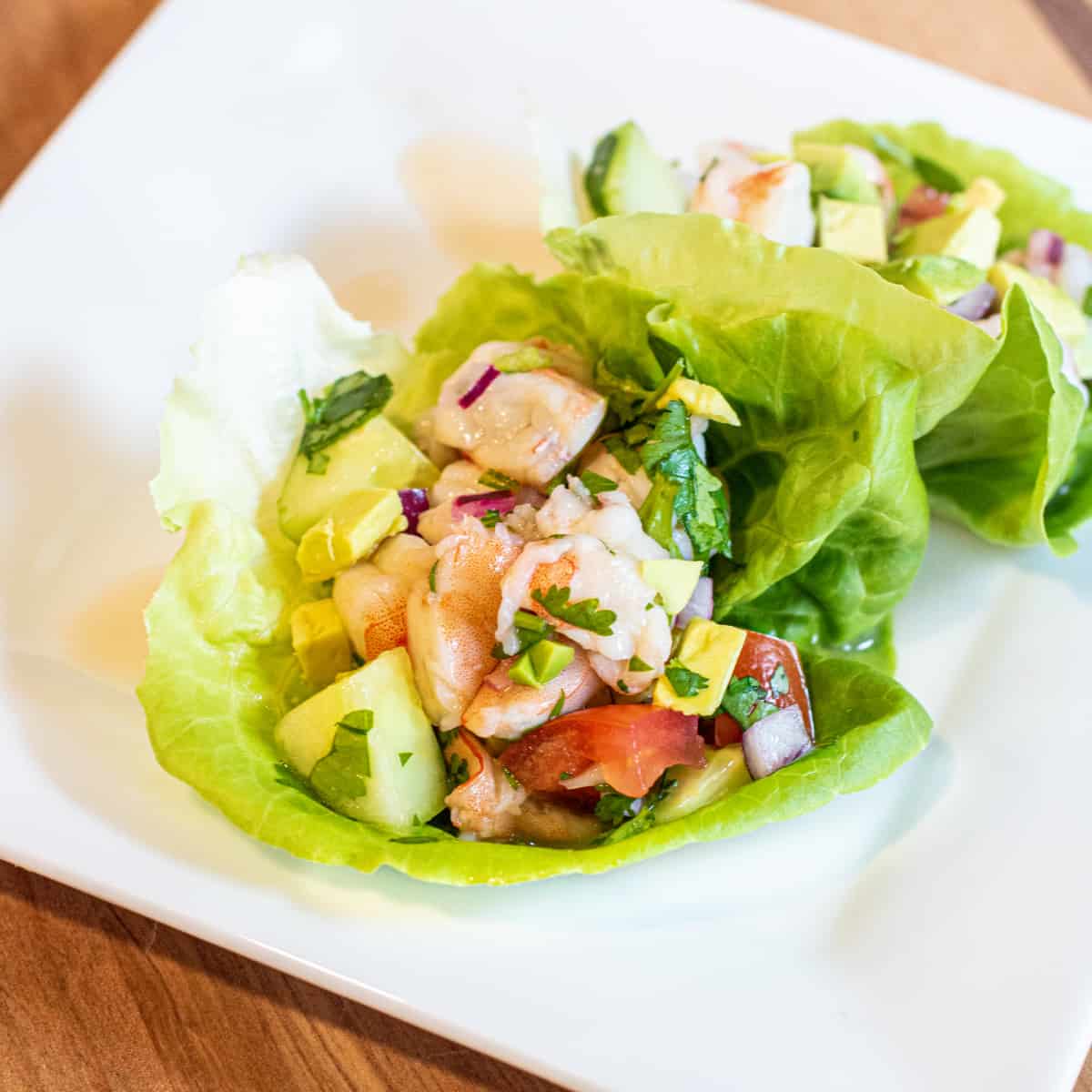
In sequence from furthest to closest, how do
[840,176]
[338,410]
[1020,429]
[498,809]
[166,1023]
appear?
[840,176]
[1020,429]
[338,410]
[498,809]
[166,1023]

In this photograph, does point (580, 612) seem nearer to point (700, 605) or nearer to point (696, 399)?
point (700, 605)

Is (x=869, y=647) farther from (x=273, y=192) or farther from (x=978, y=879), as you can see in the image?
(x=273, y=192)

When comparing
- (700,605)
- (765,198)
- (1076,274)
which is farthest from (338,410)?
(1076,274)

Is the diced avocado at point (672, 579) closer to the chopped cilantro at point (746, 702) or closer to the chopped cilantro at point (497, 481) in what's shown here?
the chopped cilantro at point (746, 702)

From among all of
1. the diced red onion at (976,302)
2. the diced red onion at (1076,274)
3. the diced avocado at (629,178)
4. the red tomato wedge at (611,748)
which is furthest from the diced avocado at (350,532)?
the diced red onion at (1076,274)

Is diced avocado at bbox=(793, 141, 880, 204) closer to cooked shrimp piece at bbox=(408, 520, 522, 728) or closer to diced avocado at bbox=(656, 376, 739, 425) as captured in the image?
diced avocado at bbox=(656, 376, 739, 425)

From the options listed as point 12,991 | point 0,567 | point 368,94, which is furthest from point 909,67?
point 12,991

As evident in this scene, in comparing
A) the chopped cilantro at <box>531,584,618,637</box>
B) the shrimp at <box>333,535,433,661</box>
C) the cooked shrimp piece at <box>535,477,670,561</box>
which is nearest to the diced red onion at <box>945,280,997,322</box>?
the cooked shrimp piece at <box>535,477,670,561</box>
